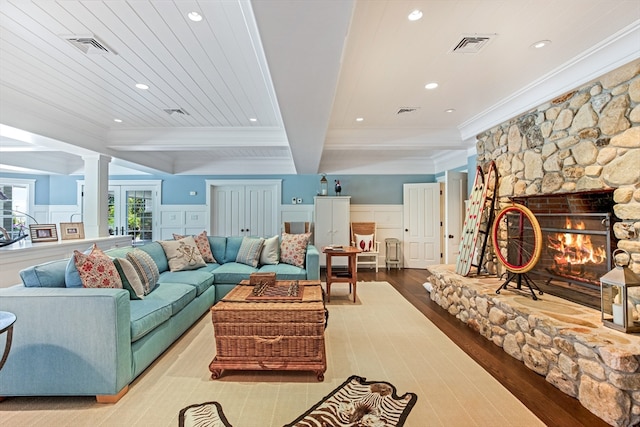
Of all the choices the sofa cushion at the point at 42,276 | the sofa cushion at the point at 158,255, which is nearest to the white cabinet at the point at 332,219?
the sofa cushion at the point at 158,255

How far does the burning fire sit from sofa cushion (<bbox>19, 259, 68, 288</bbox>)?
172 inches

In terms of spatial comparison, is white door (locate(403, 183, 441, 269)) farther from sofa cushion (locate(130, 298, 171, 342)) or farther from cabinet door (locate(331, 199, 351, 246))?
sofa cushion (locate(130, 298, 171, 342))

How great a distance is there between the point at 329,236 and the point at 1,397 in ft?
17.4

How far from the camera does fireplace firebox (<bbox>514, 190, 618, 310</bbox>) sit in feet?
8.43

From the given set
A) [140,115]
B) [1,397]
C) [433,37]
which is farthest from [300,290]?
[140,115]

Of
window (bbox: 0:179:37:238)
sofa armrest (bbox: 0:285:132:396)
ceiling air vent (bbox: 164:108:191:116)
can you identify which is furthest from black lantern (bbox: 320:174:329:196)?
window (bbox: 0:179:37:238)

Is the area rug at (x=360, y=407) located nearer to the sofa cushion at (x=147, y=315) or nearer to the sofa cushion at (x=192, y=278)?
the sofa cushion at (x=147, y=315)

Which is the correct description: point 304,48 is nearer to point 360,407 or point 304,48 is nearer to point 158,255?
point 360,407

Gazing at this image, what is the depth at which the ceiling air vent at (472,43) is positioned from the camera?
2.21 m

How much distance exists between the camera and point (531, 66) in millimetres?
2678

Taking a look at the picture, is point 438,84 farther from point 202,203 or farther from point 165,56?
point 202,203

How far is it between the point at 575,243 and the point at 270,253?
362 centimetres

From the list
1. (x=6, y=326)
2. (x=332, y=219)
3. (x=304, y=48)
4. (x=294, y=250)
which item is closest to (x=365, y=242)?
(x=332, y=219)

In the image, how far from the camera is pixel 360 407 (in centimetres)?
196
